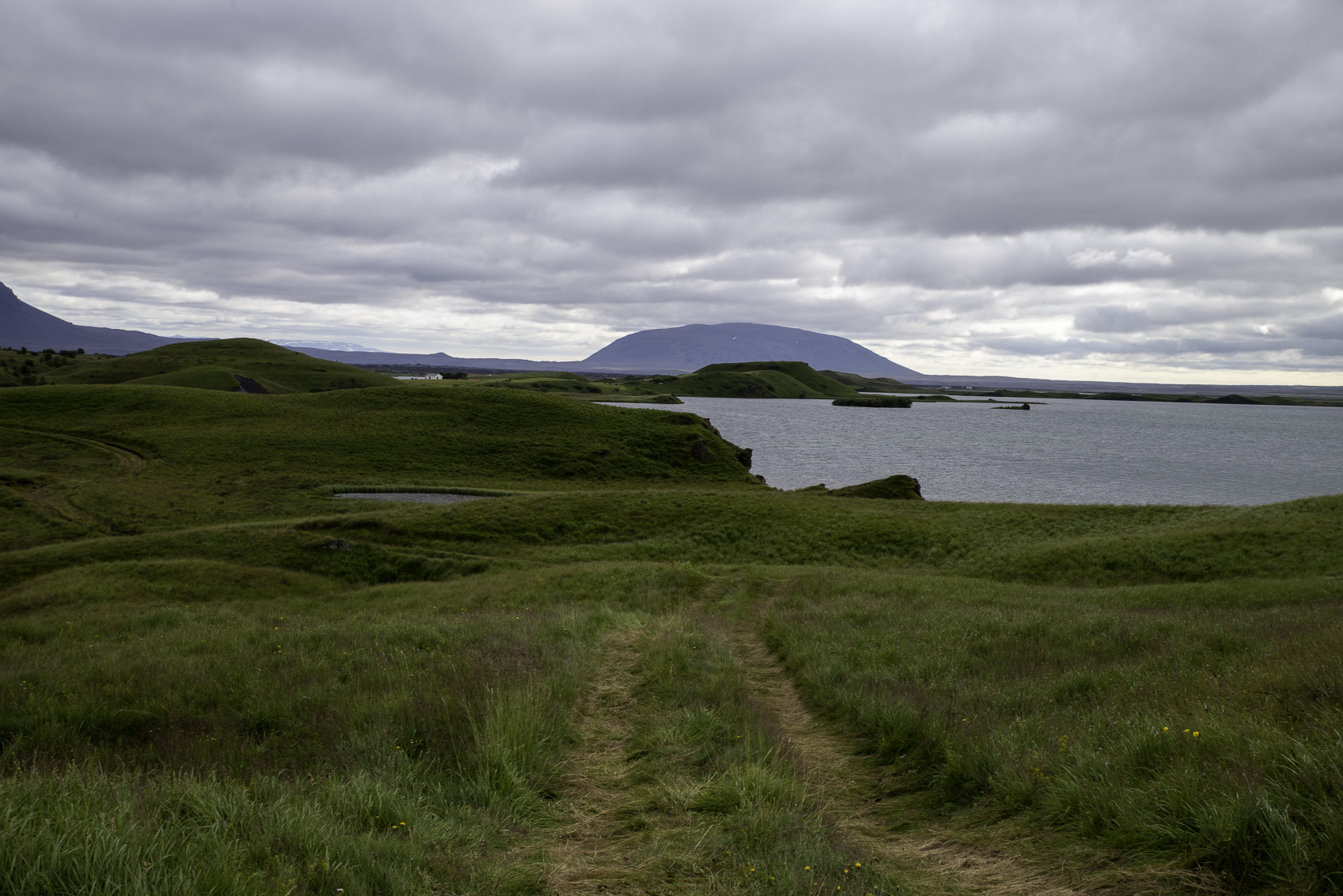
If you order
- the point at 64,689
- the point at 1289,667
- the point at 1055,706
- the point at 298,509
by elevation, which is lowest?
the point at 298,509

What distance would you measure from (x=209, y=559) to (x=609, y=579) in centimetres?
2106

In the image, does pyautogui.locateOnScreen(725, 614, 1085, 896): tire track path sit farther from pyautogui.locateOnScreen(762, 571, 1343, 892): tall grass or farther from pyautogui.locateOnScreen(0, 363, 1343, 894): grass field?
pyautogui.locateOnScreen(762, 571, 1343, 892): tall grass

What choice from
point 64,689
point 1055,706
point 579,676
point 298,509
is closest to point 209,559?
point 298,509

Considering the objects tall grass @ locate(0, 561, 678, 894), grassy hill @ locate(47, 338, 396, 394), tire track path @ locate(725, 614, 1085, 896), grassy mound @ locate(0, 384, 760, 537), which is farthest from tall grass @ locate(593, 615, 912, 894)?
grassy hill @ locate(47, 338, 396, 394)

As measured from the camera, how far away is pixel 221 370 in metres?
136

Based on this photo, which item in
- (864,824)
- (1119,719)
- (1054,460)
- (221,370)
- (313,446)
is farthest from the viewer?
(221,370)

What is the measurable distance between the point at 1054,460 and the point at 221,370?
6232 inches

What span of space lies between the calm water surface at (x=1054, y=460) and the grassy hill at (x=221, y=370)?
90261 millimetres

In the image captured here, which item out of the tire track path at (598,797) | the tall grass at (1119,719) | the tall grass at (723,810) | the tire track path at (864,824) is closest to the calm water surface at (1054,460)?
the tall grass at (1119,719)

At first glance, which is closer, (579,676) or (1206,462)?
(579,676)

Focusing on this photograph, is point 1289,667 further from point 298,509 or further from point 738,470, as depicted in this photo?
point 738,470

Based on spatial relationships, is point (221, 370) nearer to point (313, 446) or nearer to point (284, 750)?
point (313, 446)

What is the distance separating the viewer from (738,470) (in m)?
72.5

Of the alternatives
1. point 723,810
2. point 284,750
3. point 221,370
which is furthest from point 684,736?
point 221,370
